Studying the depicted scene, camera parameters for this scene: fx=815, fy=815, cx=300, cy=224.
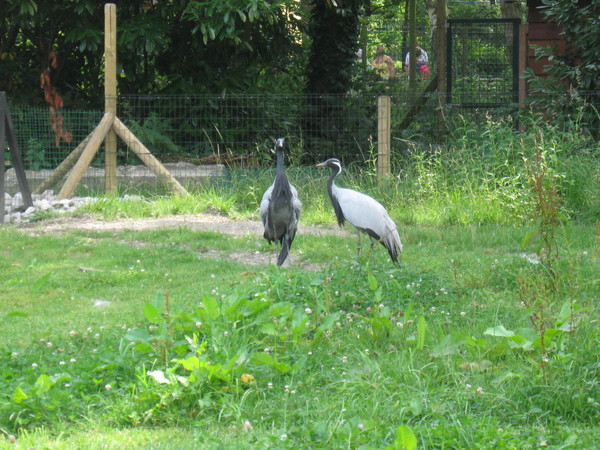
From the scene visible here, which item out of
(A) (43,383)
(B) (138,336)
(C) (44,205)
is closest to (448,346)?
(B) (138,336)

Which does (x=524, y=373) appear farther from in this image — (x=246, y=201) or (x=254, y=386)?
(x=246, y=201)

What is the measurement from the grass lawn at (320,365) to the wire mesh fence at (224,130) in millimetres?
5806

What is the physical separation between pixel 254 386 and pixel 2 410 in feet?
4.05

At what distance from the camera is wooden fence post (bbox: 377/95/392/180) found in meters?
11.2

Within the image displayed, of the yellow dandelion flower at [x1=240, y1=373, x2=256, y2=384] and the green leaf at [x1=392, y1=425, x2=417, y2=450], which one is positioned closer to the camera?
the green leaf at [x1=392, y1=425, x2=417, y2=450]

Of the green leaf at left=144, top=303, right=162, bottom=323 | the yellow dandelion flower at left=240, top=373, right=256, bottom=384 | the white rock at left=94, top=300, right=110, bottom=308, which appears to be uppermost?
the green leaf at left=144, top=303, right=162, bottom=323

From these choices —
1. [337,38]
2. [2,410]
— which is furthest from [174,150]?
[2,410]

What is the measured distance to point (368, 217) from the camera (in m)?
7.79

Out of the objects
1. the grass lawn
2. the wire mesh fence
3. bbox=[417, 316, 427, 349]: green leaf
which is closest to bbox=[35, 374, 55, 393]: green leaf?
the grass lawn

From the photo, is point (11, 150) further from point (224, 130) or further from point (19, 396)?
point (19, 396)

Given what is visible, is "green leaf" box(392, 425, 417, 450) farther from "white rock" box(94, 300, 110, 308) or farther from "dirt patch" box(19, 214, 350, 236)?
"dirt patch" box(19, 214, 350, 236)

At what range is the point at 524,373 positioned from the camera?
4164 mm

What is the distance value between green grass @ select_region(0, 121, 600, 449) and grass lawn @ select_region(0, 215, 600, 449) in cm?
1

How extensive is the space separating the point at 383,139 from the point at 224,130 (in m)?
3.22
